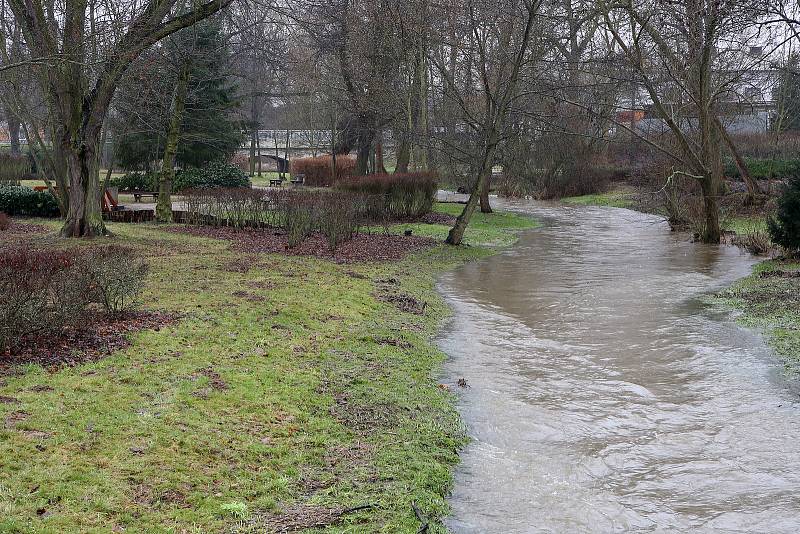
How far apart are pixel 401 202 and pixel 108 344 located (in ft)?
56.4

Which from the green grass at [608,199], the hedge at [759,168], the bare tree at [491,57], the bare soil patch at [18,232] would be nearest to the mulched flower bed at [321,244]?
the bare tree at [491,57]

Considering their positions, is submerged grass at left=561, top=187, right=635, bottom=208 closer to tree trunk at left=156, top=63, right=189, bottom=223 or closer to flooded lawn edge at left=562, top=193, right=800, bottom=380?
flooded lawn edge at left=562, top=193, right=800, bottom=380

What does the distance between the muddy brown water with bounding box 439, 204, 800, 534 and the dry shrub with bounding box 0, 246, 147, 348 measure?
387 cm

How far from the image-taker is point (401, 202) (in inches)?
964

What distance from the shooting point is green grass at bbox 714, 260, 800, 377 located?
9.91 m

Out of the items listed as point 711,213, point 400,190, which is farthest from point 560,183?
point 711,213

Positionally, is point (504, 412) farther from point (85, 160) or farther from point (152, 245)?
point (85, 160)

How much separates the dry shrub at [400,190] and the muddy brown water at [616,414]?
9.22 m

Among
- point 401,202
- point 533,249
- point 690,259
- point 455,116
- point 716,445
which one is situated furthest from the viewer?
point 455,116

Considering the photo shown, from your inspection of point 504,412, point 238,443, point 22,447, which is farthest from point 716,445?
point 22,447

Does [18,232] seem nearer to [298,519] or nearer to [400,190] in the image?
[400,190]

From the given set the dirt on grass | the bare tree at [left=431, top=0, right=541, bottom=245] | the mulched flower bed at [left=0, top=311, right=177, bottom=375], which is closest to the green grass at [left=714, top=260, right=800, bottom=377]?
the dirt on grass

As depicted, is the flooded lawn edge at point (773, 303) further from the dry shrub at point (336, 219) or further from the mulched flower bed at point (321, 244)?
the dry shrub at point (336, 219)

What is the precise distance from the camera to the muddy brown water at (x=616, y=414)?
220 inches
